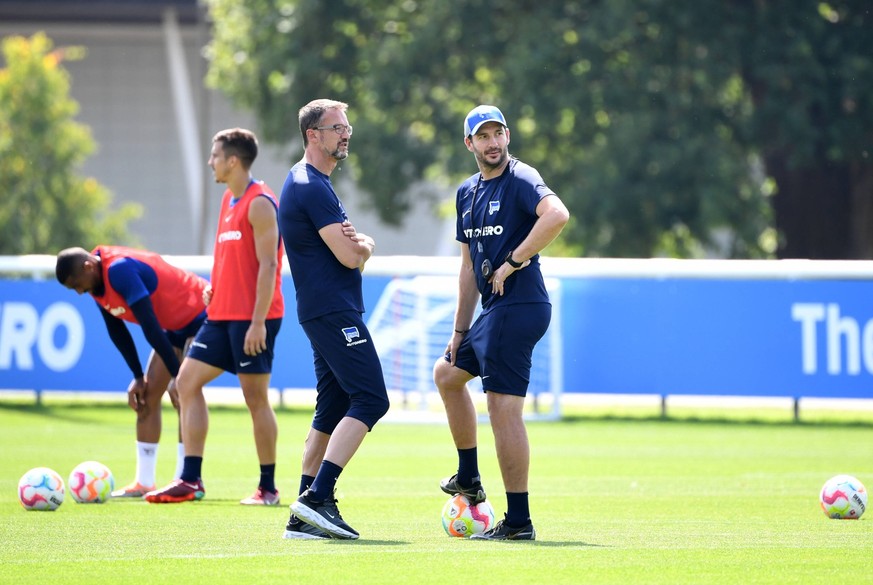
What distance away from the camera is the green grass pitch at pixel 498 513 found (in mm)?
7203

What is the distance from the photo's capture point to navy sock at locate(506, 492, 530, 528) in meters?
8.30

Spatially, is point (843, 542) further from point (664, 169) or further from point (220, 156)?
point (664, 169)

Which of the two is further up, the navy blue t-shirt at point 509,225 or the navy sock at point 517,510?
the navy blue t-shirt at point 509,225

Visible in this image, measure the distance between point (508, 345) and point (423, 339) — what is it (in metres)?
10.6

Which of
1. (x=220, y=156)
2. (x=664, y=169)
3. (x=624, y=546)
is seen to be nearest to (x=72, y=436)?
(x=220, y=156)

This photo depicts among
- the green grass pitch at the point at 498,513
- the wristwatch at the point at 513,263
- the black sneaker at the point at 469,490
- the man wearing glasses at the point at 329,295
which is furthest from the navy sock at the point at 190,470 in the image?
the wristwatch at the point at 513,263

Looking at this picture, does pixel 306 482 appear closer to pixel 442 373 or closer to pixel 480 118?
pixel 442 373

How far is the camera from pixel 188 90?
128 feet

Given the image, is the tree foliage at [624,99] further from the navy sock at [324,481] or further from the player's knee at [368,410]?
the navy sock at [324,481]

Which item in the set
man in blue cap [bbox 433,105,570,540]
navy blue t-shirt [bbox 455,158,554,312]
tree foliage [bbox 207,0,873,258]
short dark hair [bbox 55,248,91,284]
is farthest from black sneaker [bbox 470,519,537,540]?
tree foliage [bbox 207,0,873,258]

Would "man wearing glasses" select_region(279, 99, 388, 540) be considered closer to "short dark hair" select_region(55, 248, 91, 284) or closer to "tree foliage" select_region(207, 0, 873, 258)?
"short dark hair" select_region(55, 248, 91, 284)

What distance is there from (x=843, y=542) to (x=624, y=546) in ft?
4.04

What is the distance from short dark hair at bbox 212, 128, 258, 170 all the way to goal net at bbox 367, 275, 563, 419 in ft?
27.8

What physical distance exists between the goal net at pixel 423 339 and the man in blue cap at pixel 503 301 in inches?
400
